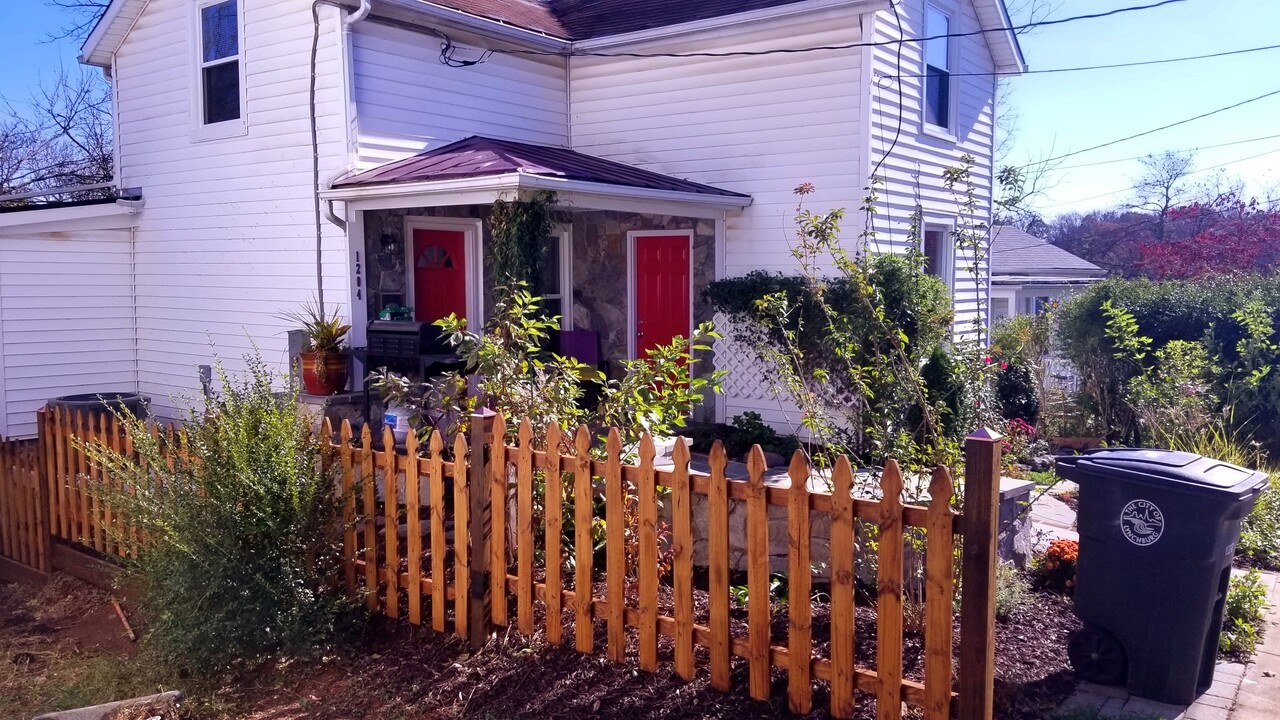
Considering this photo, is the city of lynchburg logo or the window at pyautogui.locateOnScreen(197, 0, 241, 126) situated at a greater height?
the window at pyautogui.locateOnScreen(197, 0, 241, 126)

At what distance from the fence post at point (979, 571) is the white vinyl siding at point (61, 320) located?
1057 centimetres

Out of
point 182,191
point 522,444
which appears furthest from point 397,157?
point 522,444

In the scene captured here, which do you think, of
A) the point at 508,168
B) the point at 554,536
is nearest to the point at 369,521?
the point at 554,536

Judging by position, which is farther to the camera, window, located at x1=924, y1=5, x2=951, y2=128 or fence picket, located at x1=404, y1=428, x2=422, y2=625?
window, located at x1=924, y1=5, x2=951, y2=128

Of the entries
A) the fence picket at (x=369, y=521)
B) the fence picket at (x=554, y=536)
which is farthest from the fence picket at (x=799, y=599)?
the fence picket at (x=369, y=521)

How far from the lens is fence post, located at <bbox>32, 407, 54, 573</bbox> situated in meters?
6.60

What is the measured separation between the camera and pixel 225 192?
411 inches

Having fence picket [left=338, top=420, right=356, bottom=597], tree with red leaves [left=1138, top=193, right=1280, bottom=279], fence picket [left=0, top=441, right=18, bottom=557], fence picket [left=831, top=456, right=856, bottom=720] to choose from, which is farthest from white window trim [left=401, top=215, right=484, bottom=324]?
tree with red leaves [left=1138, top=193, right=1280, bottom=279]

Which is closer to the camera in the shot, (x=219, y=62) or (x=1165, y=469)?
(x=1165, y=469)

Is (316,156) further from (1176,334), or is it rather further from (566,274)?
(1176,334)

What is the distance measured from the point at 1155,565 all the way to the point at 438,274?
319 inches

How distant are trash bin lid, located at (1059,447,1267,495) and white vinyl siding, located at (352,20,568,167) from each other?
7213 millimetres

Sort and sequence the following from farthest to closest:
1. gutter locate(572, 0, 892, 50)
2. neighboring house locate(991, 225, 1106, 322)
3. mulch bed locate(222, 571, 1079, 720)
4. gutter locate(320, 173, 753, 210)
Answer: neighboring house locate(991, 225, 1106, 322)
gutter locate(572, 0, 892, 50)
gutter locate(320, 173, 753, 210)
mulch bed locate(222, 571, 1079, 720)

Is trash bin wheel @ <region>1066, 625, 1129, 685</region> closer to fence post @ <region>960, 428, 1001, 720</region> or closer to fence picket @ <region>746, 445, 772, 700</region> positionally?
fence post @ <region>960, 428, 1001, 720</region>
